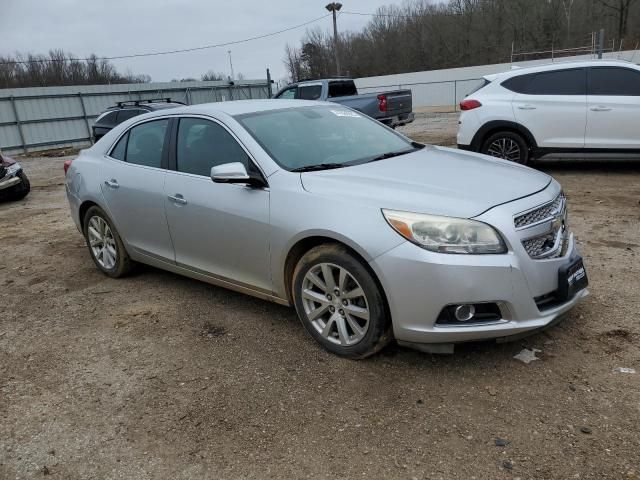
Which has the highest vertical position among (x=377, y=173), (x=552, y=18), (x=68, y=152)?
(x=552, y=18)

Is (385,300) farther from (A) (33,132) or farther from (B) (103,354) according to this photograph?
(A) (33,132)

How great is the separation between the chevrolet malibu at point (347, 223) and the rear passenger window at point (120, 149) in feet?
0.18

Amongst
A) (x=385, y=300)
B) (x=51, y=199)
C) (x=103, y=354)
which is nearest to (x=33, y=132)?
(x=51, y=199)

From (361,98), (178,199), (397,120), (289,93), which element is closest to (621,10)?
(397,120)

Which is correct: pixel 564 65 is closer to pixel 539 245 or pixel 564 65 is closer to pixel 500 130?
pixel 500 130

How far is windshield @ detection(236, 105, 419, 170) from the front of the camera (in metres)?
Answer: 3.79

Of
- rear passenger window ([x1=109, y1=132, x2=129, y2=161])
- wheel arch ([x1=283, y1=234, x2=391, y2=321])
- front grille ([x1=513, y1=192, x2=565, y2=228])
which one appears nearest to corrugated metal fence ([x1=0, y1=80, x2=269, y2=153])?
rear passenger window ([x1=109, y1=132, x2=129, y2=161])

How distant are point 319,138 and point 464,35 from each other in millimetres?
Result: 59472

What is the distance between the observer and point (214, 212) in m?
3.89

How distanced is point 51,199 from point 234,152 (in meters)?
8.14

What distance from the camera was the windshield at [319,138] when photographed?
379 cm

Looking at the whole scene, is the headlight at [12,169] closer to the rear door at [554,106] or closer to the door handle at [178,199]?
the door handle at [178,199]

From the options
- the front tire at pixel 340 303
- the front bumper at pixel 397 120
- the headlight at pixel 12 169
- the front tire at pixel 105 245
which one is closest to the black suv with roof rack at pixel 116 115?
the headlight at pixel 12 169

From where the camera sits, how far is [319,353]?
3.52 metres
